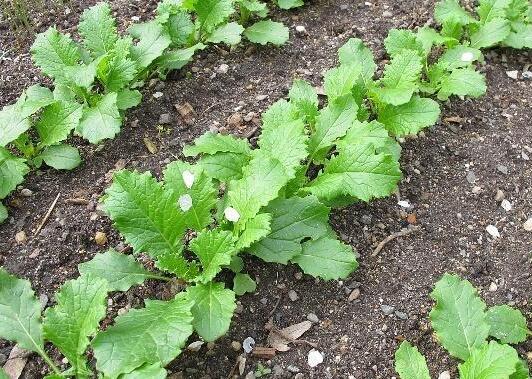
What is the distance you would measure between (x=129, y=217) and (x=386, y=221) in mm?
1121

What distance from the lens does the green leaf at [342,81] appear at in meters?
2.91

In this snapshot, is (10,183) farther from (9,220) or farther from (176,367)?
(176,367)

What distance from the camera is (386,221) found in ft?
9.12

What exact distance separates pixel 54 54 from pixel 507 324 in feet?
7.63

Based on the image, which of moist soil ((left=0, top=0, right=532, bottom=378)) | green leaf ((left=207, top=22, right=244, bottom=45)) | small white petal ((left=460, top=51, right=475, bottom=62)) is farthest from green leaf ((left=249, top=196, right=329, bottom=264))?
small white petal ((left=460, top=51, right=475, bottom=62))

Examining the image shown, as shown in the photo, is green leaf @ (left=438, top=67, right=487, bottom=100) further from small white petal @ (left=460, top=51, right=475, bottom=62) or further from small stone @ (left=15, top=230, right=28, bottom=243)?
small stone @ (left=15, top=230, right=28, bottom=243)

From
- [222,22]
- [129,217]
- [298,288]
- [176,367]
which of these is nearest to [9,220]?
[129,217]

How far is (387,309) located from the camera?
248 centimetres

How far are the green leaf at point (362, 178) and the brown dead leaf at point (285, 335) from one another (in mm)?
514

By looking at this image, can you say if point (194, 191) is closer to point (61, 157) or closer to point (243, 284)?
point (243, 284)

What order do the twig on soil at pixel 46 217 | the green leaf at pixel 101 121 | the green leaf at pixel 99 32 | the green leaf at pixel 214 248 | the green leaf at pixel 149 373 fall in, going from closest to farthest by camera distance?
the green leaf at pixel 149 373
the green leaf at pixel 214 248
the twig on soil at pixel 46 217
the green leaf at pixel 101 121
the green leaf at pixel 99 32

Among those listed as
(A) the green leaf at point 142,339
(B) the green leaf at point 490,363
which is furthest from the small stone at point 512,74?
(A) the green leaf at point 142,339

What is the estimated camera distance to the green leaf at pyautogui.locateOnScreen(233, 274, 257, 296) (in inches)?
96.3

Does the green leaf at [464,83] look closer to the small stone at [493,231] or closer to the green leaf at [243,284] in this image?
the small stone at [493,231]
